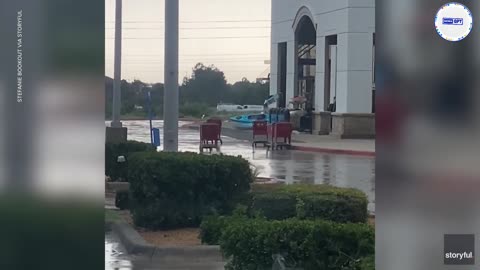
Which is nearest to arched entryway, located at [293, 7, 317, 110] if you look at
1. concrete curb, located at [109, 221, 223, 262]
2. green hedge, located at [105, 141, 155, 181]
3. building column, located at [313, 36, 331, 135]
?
building column, located at [313, 36, 331, 135]

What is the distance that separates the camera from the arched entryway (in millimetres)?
45906

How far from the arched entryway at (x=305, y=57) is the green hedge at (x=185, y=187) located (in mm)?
33693

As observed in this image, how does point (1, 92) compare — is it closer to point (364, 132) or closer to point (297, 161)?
point (297, 161)

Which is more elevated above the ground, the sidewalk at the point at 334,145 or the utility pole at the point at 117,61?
the utility pole at the point at 117,61

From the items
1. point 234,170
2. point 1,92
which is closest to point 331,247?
point 1,92

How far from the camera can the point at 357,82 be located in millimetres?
38406

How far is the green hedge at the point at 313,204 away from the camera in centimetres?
861

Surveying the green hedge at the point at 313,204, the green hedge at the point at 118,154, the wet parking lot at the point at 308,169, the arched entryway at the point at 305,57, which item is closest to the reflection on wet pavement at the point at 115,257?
the wet parking lot at the point at 308,169

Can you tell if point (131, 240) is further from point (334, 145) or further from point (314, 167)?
point (334, 145)

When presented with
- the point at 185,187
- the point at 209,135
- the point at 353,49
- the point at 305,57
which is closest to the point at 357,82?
the point at 353,49

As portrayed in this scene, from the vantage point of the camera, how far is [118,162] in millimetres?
16891

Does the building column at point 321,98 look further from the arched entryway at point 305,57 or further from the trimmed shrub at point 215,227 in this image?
the trimmed shrub at point 215,227

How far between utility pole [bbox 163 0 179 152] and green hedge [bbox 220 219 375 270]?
7297 mm

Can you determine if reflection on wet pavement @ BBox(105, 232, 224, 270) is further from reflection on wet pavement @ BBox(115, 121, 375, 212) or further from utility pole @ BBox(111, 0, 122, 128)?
utility pole @ BBox(111, 0, 122, 128)
